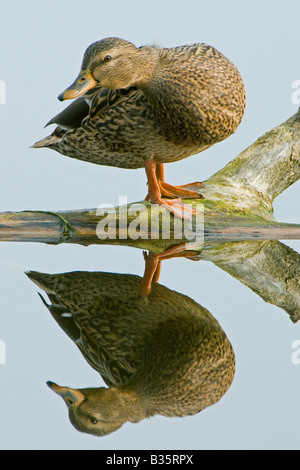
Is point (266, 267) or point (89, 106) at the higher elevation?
point (89, 106)

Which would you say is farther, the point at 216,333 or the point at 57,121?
the point at 57,121

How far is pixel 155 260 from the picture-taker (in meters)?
5.33

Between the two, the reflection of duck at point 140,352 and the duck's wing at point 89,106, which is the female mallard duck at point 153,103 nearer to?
the duck's wing at point 89,106

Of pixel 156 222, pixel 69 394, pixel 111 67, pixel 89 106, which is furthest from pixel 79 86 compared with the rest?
pixel 69 394

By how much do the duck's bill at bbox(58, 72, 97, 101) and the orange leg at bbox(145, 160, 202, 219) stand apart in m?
0.92

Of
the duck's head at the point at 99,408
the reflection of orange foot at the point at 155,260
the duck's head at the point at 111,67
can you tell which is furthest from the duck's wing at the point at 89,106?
the duck's head at the point at 99,408

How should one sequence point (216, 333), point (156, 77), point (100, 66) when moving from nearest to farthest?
1. point (216, 333)
2. point (100, 66)
3. point (156, 77)

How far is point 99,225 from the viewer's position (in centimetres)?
597

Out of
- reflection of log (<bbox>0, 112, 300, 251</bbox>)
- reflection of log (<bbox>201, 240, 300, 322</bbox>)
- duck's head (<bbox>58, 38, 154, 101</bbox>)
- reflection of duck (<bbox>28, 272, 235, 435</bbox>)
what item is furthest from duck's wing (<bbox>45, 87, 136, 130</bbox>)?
reflection of duck (<bbox>28, 272, 235, 435</bbox>)

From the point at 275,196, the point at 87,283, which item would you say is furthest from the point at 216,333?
the point at 275,196

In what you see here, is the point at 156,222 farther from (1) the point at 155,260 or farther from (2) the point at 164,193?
(1) the point at 155,260

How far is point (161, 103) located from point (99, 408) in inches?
94.8

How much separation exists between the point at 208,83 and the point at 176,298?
5.11 ft

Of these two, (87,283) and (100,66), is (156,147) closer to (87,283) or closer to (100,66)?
(100,66)
